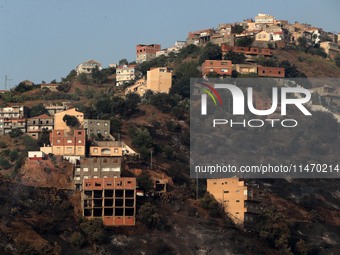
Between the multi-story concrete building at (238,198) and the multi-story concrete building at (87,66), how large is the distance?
44.0 metres

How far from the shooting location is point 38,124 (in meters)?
93.1

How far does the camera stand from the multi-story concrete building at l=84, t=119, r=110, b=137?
289 ft

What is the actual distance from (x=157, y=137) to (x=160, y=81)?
13067 mm

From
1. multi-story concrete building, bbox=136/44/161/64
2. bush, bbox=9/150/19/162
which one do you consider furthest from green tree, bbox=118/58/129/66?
bush, bbox=9/150/19/162

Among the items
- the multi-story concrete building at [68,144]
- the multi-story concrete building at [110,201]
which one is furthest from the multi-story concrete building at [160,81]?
the multi-story concrete building at [110,201]

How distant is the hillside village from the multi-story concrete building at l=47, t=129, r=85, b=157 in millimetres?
67

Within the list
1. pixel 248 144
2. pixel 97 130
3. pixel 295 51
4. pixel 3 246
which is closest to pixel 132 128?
pixel 97 130

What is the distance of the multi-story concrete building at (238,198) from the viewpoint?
77.3m

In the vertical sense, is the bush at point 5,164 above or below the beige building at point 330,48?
below

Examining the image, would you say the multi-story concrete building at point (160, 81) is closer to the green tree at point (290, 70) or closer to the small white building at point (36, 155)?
the green tree at point (290, 70)

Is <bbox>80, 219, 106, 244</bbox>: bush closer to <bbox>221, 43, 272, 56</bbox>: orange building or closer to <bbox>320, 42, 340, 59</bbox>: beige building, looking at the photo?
<bbox>221, 43, 272, 56</bbox>: orange building

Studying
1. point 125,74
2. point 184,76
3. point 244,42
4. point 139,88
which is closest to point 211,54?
point 184,76

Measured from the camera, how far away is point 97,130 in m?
88.3

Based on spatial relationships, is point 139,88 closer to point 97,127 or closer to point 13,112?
point 13,112
